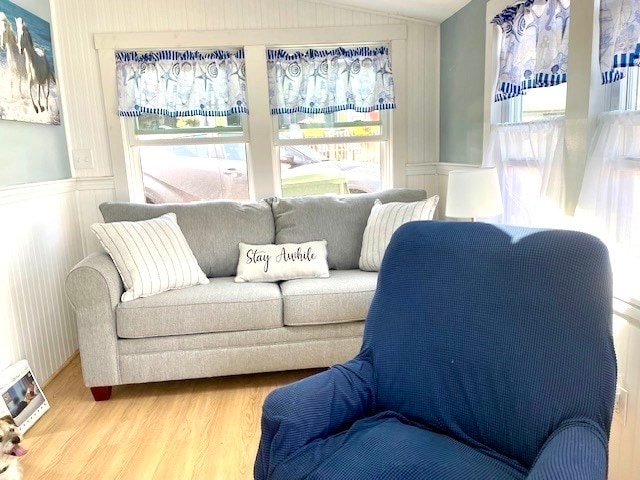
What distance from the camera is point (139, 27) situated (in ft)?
10.1

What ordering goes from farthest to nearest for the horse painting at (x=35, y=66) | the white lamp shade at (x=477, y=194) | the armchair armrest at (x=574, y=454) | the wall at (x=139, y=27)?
the wall at (x=139, y=27) → the horse painting at (x=35, y=66) → the white lamp shade at (x=477, y=194) → the armchair armrest at (x=574, y=454)

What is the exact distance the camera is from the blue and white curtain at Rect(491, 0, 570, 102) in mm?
1862

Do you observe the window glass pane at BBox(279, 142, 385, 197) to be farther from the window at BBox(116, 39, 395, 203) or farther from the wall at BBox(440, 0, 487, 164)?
the wall at BBox(440, 0, 487, 164)

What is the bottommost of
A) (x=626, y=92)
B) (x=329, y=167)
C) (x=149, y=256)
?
(x=149, y=256)

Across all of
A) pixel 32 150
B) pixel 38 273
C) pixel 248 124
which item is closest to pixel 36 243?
pixel 38 273

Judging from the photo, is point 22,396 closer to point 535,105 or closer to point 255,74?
point 255,74

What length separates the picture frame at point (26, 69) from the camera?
2.34 metres

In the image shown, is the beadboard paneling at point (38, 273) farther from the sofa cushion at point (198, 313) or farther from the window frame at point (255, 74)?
the sofa cushion at point (198, 313)

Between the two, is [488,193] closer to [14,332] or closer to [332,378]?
[332,378]

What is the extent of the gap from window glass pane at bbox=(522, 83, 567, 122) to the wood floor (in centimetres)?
170

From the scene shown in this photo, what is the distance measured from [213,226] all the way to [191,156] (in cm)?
74

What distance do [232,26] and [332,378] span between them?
255 cm

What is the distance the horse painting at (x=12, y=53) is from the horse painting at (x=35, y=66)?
0.06 m

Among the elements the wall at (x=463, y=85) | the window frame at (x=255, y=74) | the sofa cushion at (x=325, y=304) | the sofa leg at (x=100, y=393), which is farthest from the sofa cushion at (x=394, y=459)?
the window frame at (x=255, y=74)
